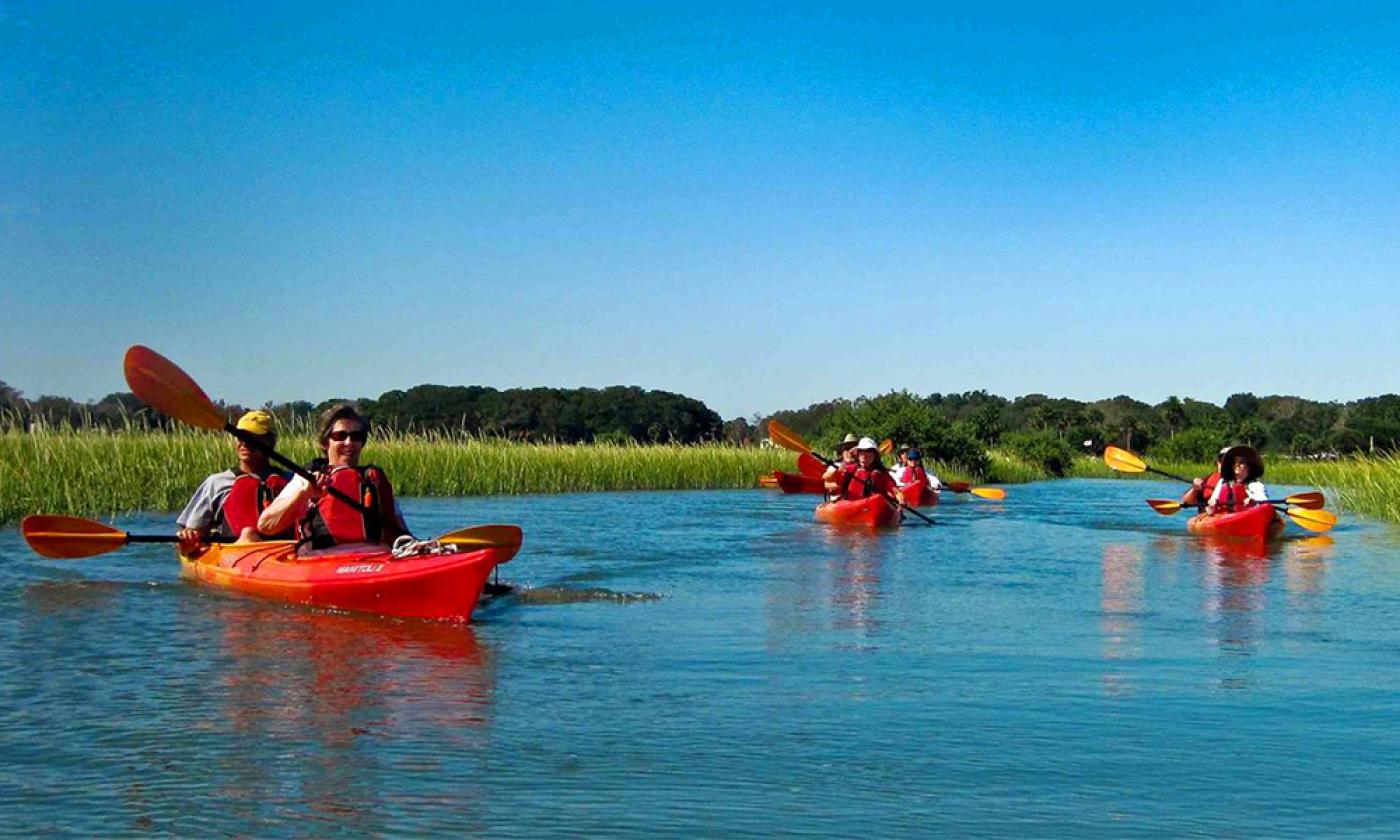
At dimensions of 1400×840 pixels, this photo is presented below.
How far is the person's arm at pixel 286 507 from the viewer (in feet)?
27.0

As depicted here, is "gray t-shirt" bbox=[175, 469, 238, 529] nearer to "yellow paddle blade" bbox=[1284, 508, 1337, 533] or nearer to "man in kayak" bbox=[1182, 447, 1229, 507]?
"man in kayak" bbox=[1182, 447, 1229, 507]

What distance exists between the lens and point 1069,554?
1463 centimetres

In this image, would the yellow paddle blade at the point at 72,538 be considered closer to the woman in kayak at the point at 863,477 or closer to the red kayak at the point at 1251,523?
the woman in kayak at the point at 863,477

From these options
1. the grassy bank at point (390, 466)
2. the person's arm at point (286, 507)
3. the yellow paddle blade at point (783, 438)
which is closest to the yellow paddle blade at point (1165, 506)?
the yellow paddle blade at point (783, 438)

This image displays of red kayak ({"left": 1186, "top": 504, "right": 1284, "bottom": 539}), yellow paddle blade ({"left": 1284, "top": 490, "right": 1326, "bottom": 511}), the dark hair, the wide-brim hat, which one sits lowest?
red kayak ({"left": 1186, "top": 504, "right": 1284, "bottom": 539})

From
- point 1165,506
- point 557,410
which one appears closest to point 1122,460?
point 1165,506

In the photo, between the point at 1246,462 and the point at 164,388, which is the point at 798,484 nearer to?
the point at 1246,462

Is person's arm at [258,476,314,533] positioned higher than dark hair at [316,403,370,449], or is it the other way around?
dark hair at [316,403,370,449]

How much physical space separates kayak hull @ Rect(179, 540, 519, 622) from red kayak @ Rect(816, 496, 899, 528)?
30.1ft

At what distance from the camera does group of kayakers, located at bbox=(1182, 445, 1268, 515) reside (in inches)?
644

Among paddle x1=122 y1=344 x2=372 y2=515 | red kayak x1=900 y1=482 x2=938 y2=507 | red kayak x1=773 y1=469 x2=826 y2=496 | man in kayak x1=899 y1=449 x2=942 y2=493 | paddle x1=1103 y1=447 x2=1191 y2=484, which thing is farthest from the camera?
man in kayak x1=899 y1=449 x2=942 y2=493

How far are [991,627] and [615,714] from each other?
3573 millimetres

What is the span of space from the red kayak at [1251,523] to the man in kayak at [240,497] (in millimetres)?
10772

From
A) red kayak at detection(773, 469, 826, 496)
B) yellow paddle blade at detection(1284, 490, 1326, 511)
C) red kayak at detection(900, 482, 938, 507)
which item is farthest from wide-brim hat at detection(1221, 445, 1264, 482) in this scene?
red kayak at detection(900, 482, 938, 507)
